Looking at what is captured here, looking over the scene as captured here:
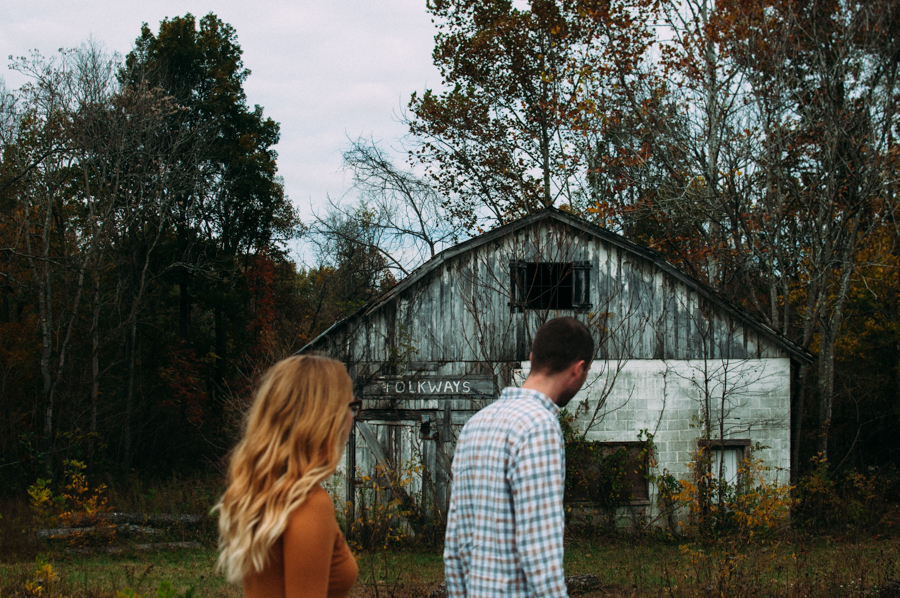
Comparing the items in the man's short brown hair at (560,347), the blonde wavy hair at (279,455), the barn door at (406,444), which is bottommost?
the barn door at (406,444)

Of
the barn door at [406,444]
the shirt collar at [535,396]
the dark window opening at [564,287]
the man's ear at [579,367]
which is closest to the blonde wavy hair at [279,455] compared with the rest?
the shirt collar at [535,396]

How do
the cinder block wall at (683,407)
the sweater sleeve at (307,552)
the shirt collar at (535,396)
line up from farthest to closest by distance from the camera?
1. the cinder block wall at (683,407)
2. the shirt collar at (535,396)
3. the sweater sleeve at (307,552)

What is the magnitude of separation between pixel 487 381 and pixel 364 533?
12.1ft

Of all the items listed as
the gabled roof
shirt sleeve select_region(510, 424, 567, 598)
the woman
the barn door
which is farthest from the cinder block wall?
the woman

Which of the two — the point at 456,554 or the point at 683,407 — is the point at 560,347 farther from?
the point at 683,407

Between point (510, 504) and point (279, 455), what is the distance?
0.93m

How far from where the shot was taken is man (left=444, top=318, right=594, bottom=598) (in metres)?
2.57

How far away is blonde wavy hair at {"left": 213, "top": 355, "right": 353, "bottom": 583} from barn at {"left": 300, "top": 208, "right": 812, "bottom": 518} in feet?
39.5

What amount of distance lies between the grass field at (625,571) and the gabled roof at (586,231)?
391 cm

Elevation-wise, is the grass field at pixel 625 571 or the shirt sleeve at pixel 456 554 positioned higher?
the shirt sleeve at pixel 456 554

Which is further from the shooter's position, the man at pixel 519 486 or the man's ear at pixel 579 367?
the man's ear at pixel 579 367

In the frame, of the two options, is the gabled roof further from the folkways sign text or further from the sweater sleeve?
the sweater sleeve

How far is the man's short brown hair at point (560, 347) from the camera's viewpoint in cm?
297

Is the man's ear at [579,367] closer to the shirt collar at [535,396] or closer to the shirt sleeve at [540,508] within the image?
the shirt collar at [535,396]
